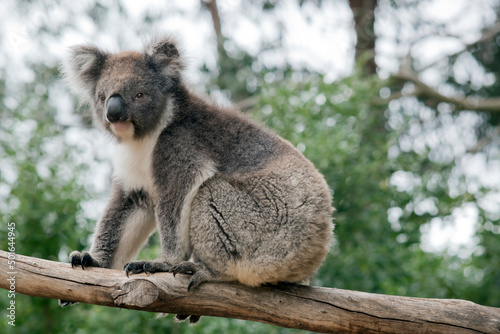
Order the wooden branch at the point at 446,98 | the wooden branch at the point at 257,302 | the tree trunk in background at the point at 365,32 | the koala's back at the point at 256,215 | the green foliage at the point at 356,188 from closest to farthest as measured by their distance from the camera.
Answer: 1. the wooden branch at the point at 257,302
2. the koala's back at the point at 256,215
3. the green foliage at the point at 356,188
4. the wooden branch at the point at 446,98
5. the tree trunk in background at the point at 365,32

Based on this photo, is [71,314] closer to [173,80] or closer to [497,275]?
[173,80]

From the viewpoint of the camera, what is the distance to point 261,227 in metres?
3.62

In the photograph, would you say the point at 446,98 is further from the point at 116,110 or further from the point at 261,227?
the point at 116,110

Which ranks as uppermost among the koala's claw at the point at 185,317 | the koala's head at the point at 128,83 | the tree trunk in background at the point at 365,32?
the tree trunk in background at the point at 365,32

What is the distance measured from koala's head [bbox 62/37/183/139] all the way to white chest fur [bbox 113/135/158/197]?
8 centimetres

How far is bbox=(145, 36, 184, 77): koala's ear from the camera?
4176 millimetres

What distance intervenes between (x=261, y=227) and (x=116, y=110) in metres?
1.29

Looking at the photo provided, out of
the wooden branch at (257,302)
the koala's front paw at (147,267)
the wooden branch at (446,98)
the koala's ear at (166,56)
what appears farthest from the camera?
the wooden branch at (446,98)

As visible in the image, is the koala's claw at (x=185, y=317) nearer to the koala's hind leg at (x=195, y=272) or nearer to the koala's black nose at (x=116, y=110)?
the koala's hind leg at (x=195, y=272)

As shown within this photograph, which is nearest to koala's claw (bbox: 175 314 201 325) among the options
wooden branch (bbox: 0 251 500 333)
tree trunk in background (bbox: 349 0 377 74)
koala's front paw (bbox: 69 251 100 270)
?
wooden branch (bbox: 0 251 500 333)

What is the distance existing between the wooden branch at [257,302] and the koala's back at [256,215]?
0.17 meters

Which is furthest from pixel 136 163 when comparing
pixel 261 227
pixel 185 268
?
pixel 261 227

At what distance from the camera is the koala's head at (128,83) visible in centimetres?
392

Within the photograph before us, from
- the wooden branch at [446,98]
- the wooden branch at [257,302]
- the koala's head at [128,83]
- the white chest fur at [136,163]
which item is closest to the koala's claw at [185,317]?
the wooden branch at [257,302]
